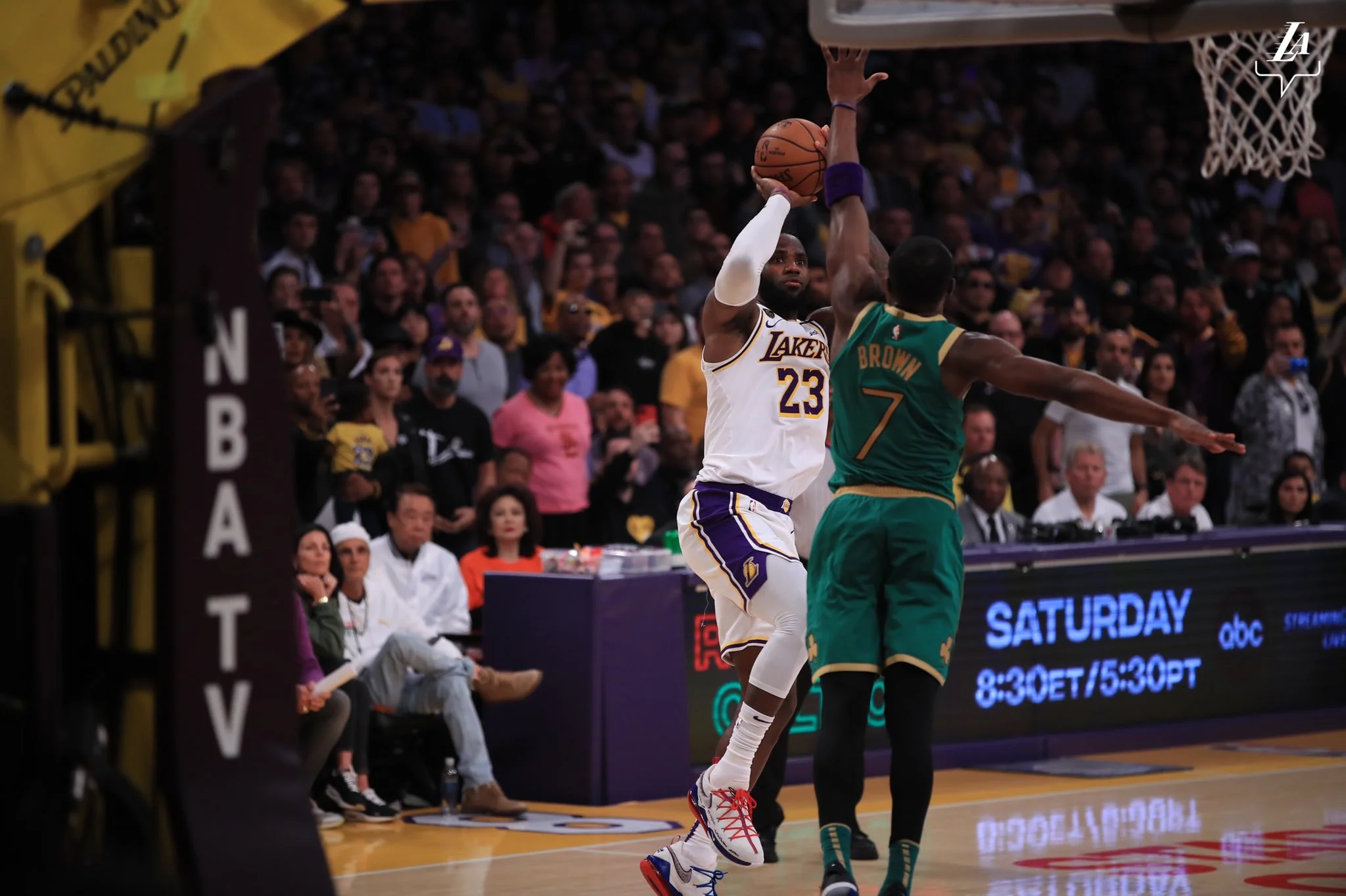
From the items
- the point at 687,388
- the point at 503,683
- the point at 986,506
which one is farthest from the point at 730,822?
the point at 687,388

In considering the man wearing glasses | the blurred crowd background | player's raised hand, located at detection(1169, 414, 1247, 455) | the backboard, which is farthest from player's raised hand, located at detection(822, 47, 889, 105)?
the man wearing glasses

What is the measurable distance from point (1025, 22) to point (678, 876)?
3482mm

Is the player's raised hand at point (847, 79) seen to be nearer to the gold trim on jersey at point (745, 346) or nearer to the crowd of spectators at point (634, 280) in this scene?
the gold trim on jersey at point (745, 346)

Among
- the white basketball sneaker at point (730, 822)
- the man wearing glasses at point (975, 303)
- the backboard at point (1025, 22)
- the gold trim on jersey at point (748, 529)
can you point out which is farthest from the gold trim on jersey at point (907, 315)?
the man wearing glasses at point (975, 303)

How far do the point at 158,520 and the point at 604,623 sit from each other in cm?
552

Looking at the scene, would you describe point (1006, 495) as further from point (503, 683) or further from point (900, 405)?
point (900, 405)

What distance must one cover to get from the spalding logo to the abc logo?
473 cm

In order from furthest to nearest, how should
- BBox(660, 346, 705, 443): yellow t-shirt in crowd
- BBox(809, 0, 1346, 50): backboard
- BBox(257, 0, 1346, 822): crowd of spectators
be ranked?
BBox(660, 346, 705, 443): yellow t-shirt in crowd
BBox(257, 0, 1346, 822): crowd of spectators
BBox(809, 0, 1346, 50): backboard

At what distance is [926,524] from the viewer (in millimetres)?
6949

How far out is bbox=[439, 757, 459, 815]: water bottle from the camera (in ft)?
33.5

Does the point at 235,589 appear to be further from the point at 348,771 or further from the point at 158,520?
the point at 348,771

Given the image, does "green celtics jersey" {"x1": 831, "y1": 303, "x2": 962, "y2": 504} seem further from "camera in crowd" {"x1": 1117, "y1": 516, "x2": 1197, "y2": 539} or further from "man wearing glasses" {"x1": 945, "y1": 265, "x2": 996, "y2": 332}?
"man wearing glasses" {"x1": 945, "y1": 265, "x2": 996, "y2": 332}

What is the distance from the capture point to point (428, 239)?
14.8 m

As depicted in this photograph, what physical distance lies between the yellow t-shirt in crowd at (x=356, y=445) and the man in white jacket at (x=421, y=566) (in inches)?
22.0
